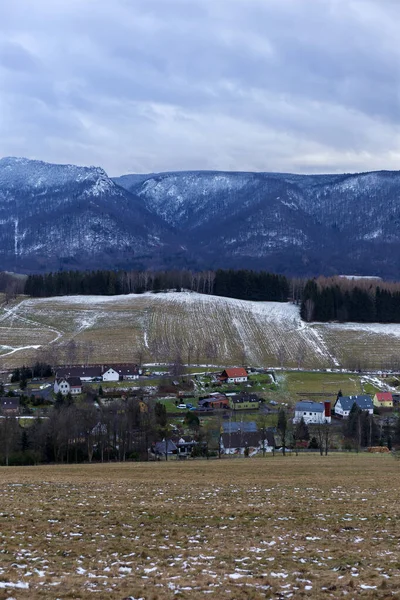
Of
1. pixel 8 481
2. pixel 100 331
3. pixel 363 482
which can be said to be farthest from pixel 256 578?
pixel 100 331

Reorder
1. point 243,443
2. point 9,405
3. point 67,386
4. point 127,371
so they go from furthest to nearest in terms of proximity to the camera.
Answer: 1. point 127,371
2. point 67,386
3. point 9,405
4. point 243,443

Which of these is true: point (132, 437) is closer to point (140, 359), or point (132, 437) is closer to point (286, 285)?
point (140, 359)

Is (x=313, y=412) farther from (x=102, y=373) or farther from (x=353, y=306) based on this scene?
(x=353, y=306)

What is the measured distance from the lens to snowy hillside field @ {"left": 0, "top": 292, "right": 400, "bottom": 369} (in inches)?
3809

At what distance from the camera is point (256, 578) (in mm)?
10773

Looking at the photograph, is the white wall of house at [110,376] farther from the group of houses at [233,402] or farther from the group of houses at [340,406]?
the group of houses at [340,406]

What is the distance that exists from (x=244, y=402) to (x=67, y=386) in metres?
24.9

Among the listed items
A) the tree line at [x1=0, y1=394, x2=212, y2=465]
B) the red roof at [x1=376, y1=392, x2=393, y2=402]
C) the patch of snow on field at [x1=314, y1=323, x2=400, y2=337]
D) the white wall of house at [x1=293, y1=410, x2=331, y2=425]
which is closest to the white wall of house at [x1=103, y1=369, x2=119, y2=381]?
the white wall of house at [x1=293, y1=410, x2=331, y2=425]

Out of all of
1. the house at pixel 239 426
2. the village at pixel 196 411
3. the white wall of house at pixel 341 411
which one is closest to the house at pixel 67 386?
the village at pixel 196 411

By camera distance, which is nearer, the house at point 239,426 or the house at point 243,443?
the house at point 243,443

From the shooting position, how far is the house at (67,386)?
76.1m

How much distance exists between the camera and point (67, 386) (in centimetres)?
7675

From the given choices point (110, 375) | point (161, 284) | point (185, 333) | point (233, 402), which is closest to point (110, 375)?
point (110, 375)

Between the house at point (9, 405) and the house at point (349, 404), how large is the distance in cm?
3861
